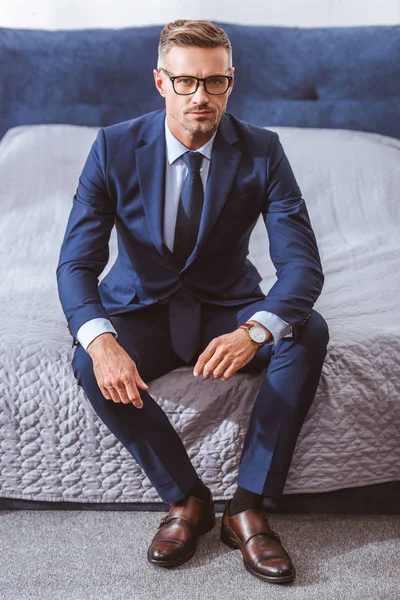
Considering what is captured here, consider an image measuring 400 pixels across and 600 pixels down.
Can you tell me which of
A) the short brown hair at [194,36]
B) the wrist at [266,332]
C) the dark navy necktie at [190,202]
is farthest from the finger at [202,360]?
the short brown hair at [194,36]

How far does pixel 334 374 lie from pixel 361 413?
0.38ft

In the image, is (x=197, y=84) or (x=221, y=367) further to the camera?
(x=197, y=84)

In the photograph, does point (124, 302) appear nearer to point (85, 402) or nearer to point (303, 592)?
point (85, 402)

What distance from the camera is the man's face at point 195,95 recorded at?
1612 millimetres

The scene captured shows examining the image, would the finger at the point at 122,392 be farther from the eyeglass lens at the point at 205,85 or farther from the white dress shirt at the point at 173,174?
the eyeglass lens at the point at 205,85

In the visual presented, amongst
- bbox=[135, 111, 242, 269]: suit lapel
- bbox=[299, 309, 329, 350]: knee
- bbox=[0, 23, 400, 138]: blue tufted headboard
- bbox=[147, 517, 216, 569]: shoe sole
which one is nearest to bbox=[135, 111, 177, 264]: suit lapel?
bbox=[135, 111, 242, 269]: suit lapel

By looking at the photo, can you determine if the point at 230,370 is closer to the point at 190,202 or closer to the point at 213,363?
the point at 213,363

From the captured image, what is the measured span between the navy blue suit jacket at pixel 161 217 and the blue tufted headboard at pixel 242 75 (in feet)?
4.10

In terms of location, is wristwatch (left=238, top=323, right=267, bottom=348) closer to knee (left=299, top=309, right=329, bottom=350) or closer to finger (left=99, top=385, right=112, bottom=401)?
knee (left=299, top=309, right=329, bottom=350)

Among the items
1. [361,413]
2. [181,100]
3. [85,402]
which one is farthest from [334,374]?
[181,100]

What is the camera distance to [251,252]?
8.29ft

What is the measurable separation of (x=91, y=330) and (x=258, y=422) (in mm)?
418

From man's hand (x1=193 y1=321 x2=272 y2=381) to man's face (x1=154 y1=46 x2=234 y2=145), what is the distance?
0.49 metres

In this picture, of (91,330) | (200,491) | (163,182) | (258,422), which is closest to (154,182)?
(163,182)
